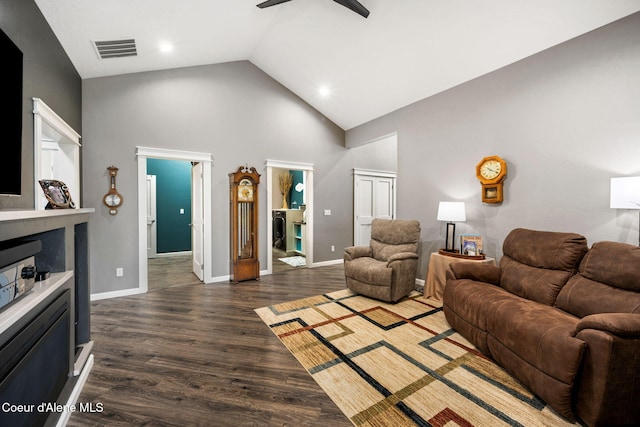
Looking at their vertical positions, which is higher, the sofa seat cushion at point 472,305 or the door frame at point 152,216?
the door frame at point 152,216

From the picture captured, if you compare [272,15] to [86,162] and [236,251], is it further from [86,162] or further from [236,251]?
[236,251]

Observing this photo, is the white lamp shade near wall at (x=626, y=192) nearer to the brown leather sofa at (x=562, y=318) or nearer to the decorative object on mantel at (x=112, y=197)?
the brown leather sofa at (x=562, y=318)

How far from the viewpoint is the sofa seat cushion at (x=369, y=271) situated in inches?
124

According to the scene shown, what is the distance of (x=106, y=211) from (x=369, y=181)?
464 cm

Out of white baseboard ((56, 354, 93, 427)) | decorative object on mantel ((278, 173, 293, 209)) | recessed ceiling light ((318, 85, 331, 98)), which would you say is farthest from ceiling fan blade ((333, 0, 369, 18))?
decorative object on mantel ((278, 173, 293, 209))

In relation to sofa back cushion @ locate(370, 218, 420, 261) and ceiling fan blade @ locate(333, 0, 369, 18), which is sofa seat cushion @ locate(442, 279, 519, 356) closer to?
sofa back cushion @ locate(370, 218, 420, 261)

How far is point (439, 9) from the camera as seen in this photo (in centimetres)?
263

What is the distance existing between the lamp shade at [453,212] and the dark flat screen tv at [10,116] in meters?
3.68

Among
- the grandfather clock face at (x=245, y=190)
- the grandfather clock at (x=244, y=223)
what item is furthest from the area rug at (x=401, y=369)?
the grandfather clock face at (x=245, y=190)

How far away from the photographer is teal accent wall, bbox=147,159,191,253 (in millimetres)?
6031

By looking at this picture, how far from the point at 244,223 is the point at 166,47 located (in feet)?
8.32

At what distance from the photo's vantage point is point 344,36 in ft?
11.1

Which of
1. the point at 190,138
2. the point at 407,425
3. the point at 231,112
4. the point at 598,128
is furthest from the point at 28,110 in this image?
the point at 598,128

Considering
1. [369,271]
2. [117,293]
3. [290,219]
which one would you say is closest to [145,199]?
[117,293]
